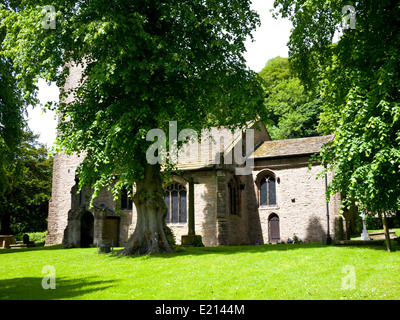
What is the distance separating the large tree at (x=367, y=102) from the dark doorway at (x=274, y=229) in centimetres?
1403

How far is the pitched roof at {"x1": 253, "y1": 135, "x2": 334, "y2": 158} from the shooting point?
27.6 metres

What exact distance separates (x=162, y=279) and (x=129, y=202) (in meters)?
19.5

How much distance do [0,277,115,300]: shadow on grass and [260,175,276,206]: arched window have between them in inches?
743

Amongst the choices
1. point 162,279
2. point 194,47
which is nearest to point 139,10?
A: point 194,47

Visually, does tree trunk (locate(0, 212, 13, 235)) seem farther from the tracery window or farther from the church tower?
the tracery window

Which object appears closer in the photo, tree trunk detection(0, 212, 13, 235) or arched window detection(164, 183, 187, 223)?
arched window detection(164, 183, 187, 223)

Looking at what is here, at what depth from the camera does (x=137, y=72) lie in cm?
1591

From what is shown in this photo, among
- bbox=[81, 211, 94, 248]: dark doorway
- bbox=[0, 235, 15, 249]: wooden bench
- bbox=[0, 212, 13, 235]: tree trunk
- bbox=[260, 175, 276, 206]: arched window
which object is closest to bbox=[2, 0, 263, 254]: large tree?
bbox=[260, 175, 276, 206]: arched window

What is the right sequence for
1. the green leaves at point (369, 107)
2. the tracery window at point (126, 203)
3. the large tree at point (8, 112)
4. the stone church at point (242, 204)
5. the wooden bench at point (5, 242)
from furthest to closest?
the wooden bench at point (5, 242) < the tracery window at point (126, 203) < the stone church at point (242, 204) < the large tree at point (8, 112) < the green leaves at point (369, 107)

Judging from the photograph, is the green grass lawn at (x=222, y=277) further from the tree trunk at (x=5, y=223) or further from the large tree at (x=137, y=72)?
the tree trunk at (x=5, y=223)

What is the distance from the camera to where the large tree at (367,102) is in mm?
11766

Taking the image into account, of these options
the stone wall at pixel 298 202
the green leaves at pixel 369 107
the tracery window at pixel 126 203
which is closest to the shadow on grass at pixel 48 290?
the green leaves at pixel 369 107

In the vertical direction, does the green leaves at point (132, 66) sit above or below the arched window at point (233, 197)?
above
